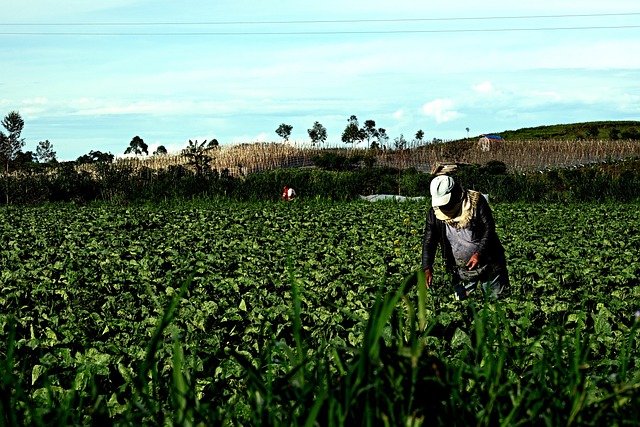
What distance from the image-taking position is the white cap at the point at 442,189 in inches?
274

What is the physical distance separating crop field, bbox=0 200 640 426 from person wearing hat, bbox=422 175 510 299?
0.89ft

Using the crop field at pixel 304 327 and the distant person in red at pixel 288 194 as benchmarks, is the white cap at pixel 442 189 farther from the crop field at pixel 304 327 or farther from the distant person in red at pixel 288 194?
the distant person in red at pixel 288 194

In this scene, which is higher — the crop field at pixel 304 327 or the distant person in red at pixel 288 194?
the distant person in red at pixel 288 194

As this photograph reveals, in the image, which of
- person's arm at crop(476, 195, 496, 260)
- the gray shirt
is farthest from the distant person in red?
person's arm at crop(476, 195, 496, 260)

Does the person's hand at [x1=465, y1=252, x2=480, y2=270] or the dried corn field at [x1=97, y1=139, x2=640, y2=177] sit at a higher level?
the dried corn field at [x1=97, y1=139, x2=640, y2=177]

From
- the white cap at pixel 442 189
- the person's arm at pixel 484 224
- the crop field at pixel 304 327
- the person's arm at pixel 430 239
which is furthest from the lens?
the person's arm at pixel 430 239

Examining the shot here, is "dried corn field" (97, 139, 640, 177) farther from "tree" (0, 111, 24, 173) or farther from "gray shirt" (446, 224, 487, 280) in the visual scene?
"gray shirt" (446, 224, 487, 280)

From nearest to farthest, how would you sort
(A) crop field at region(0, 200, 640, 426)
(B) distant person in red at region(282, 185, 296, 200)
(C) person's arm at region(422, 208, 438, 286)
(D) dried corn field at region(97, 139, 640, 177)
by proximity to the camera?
(A) crop field at region(0, 200, 640, 426)
(C) person's arm at region(422, 208, 438, 286)
(B) distant person in red at region(282, 185, 296, 200)
(D) dried corn field at region(97, 139, 640, 177)

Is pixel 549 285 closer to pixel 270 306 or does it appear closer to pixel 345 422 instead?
pixel 270 306

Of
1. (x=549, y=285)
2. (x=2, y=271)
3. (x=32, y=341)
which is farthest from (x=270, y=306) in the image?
(x=2, y=271)

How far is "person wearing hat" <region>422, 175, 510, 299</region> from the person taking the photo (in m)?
7.06

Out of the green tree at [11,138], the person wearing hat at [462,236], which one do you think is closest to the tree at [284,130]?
the green tree at [11,138]

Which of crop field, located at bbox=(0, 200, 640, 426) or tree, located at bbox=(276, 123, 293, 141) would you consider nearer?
crop field, located at bbox=(0, 200, 640, 426)

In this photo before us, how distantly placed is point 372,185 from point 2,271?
75.9 ft
